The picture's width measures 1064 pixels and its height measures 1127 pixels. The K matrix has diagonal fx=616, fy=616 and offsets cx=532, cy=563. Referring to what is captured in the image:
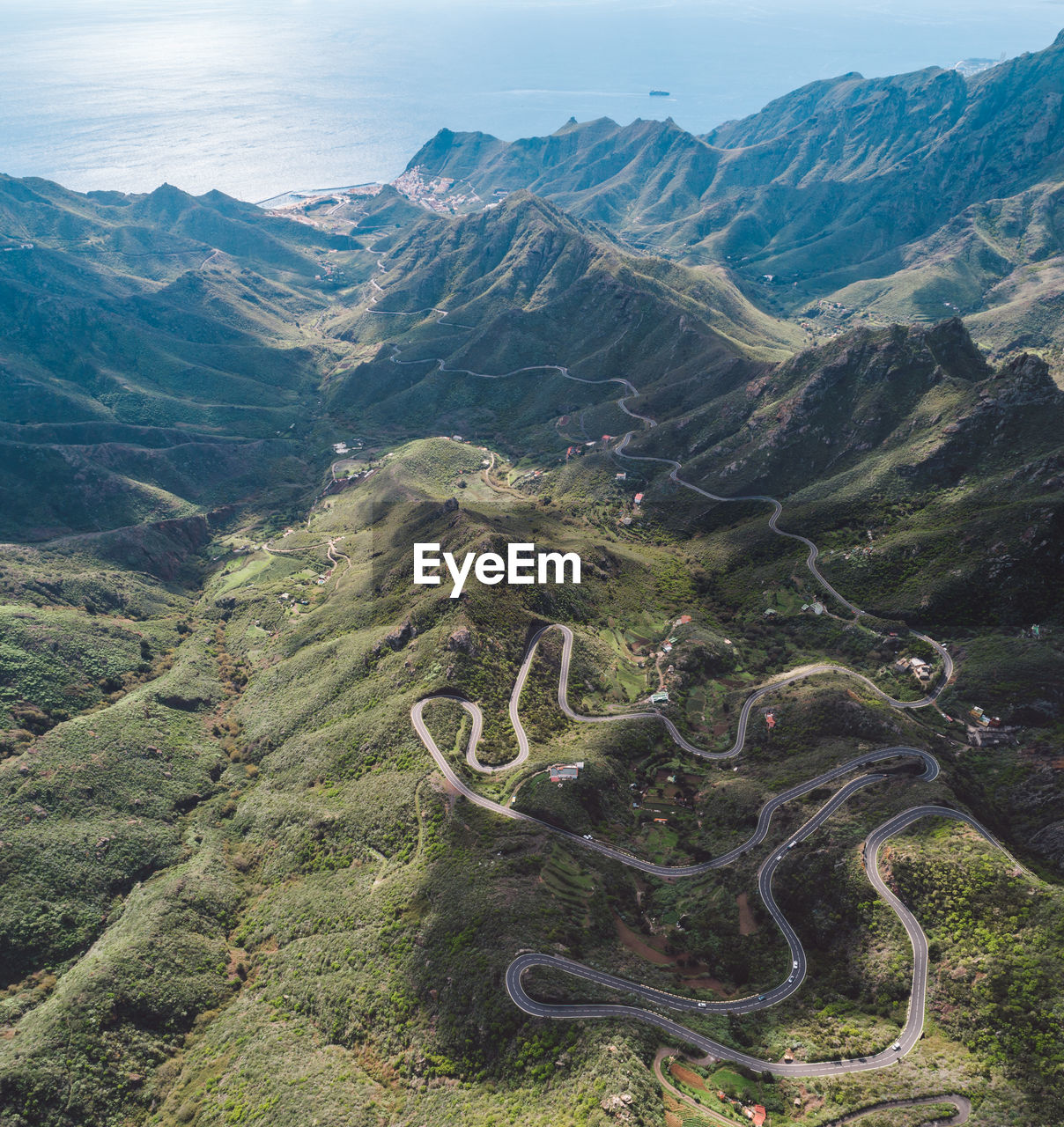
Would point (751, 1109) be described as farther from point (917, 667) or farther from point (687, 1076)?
point (917, 667)

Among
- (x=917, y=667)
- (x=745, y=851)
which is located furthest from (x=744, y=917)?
(x=917, y=667)

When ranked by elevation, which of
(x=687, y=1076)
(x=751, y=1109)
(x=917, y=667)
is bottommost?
(x=751, y=1109)

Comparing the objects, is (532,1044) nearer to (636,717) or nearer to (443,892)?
(443,892)

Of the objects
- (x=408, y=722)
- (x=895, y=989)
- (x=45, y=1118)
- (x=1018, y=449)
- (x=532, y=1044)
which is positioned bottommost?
(x=45, y=1118)

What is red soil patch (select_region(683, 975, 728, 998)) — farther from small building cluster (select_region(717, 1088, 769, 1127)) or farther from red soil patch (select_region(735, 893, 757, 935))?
small building cluster (select_region(717, 1088, 769, 1127))

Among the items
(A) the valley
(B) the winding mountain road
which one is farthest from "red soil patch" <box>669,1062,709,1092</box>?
(B) the winding mountain road

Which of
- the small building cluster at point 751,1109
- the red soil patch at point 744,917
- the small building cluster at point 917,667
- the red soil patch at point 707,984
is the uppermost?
the small building cluster at point 917,667

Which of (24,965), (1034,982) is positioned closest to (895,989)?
(1034,982)

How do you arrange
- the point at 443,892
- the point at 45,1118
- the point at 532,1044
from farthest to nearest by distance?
the point at 443,892 < the point at 45,1118 < the point at 532,1044

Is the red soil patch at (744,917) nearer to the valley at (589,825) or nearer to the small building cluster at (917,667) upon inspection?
the valley at (589,825)

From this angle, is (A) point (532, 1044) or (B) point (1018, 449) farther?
(B) point (1018, 449)

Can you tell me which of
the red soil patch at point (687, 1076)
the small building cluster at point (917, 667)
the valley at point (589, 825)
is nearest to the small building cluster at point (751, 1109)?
the valley at point (589, 825)
